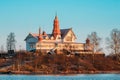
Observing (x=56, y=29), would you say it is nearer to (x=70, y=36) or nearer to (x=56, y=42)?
(x=70, y=36)

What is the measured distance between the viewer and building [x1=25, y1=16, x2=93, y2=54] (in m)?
111

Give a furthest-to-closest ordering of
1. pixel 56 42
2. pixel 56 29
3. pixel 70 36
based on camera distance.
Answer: pixel 70 36, pixel 56 29, pixel 56 42

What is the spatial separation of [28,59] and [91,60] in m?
13.9

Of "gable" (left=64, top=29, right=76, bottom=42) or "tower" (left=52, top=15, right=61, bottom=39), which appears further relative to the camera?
"gable" (left=64, top=29, right=76, bottom=42)

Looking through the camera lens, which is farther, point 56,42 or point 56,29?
point 56,29

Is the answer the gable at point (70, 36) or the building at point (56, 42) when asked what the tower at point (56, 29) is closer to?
the building at point (56, 42)

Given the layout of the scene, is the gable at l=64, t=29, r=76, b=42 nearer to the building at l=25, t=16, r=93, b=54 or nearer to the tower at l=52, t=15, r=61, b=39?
the building at l=25, t=16, r=93, b=54

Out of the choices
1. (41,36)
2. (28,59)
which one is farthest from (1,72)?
(41,36)

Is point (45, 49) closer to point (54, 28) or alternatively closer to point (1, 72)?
point (54, 28)

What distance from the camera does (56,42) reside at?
115500 millimetres

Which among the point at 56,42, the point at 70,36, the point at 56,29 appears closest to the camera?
the point at 56,42

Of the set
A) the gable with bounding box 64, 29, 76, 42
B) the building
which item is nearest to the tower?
the building

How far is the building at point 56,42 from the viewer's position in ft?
365

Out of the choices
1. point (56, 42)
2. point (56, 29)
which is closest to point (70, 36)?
point (56, 29)
